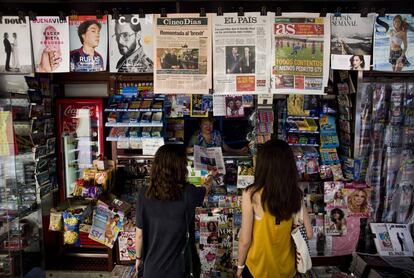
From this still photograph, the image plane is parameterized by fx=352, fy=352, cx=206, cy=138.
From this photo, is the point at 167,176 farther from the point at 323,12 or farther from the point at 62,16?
the point at 323,12

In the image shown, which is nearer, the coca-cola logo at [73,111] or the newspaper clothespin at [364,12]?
the newspaper clothespin at [364,12]

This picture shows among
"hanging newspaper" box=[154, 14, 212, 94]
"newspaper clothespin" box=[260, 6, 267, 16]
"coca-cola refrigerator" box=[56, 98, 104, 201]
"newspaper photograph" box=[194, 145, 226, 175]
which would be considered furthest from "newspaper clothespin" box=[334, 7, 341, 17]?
"coca-cola refrigerator" box=[56, 98, 104, 201]

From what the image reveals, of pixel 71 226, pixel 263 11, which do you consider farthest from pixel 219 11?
pixel 71 226

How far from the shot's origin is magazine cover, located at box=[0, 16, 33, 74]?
318cm

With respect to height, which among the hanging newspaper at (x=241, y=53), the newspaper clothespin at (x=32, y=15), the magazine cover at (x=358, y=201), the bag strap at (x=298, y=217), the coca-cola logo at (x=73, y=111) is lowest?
the magazine cover at (x=358, y=201)

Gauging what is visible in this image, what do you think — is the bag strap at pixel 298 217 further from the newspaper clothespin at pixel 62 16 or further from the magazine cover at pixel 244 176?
the newspaper clothespin at pixel 62 16

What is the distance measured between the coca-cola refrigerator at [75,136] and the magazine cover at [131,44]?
151 centimetres

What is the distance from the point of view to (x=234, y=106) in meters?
4.09

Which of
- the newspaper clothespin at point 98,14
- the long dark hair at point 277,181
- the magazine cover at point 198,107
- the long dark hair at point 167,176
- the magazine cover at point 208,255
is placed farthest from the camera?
the magazine cover at point 198,107

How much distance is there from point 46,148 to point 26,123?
0.45m

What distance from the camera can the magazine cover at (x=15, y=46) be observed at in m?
3.18

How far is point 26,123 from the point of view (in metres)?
4.11

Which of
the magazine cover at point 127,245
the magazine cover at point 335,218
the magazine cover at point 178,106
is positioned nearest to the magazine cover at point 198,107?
the magazine cover at point 178,106

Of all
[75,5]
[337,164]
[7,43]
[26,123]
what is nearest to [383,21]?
[337,164]
